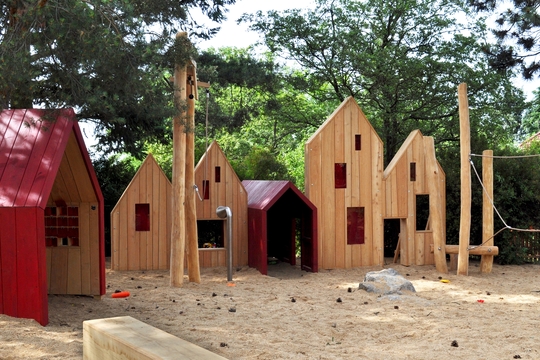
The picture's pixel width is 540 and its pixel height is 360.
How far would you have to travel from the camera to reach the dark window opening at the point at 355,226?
47.0ft

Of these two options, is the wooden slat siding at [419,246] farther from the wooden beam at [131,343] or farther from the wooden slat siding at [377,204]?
the wooden beam at [131,343]

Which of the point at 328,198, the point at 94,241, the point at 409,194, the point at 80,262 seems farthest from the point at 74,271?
the point at 409,194

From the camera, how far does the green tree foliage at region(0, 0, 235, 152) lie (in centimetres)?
891

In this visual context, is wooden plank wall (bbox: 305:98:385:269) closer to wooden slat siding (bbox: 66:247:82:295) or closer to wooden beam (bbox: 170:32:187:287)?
wooden beam (bbox: 170:32:187:287)

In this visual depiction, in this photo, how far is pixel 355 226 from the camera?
1435cm

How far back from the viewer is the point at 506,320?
8672mm

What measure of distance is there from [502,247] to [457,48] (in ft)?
20.1

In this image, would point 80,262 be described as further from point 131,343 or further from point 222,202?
point 222,202

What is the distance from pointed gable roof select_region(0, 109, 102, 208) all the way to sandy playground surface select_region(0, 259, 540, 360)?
1438 mm

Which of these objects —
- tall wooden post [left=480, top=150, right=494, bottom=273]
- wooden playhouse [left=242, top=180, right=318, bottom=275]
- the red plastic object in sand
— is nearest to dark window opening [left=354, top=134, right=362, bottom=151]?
wooden playhouse [left=242, top=180, right=318, bottom=275]

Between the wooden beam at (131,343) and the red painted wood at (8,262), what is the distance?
171 centimetres

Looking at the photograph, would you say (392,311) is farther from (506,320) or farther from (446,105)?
(446,105)

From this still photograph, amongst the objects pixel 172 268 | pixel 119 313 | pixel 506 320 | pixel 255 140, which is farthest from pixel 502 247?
pixel 255 140

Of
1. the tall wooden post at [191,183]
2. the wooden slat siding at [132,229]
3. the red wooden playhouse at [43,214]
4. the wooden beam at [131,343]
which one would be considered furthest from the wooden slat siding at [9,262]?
the wooden slat siding at [132,229]
